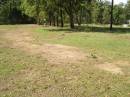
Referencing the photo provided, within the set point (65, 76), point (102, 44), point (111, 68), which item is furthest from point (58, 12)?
point (65, 76)

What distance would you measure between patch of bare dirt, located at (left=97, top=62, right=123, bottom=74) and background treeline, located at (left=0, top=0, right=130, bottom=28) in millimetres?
28825

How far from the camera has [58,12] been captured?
5044 cm

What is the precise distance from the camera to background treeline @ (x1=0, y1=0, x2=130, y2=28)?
4206cm

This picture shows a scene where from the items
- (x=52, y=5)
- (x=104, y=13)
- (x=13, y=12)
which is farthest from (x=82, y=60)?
(x=104, y=13)

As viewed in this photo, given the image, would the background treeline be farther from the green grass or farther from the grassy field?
the grassy field

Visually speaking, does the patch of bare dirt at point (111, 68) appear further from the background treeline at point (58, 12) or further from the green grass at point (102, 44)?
the background treeline at point (58, 12)

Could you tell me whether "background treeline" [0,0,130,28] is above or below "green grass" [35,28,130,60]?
above

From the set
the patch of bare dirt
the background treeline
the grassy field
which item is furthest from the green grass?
the background treeline

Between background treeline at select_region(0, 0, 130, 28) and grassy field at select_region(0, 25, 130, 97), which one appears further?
background treeline at select_region(0, 0, 130, 28)

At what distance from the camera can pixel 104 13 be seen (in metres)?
94.4

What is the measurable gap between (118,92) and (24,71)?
3.86 m

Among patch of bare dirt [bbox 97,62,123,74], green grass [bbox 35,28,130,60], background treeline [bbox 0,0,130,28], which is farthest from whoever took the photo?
background treeline [bbox 0,0,130,28]

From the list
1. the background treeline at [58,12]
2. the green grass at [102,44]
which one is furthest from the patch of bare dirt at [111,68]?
the background treeline at [58,12]

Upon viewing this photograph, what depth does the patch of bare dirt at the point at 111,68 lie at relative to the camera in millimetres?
10609
